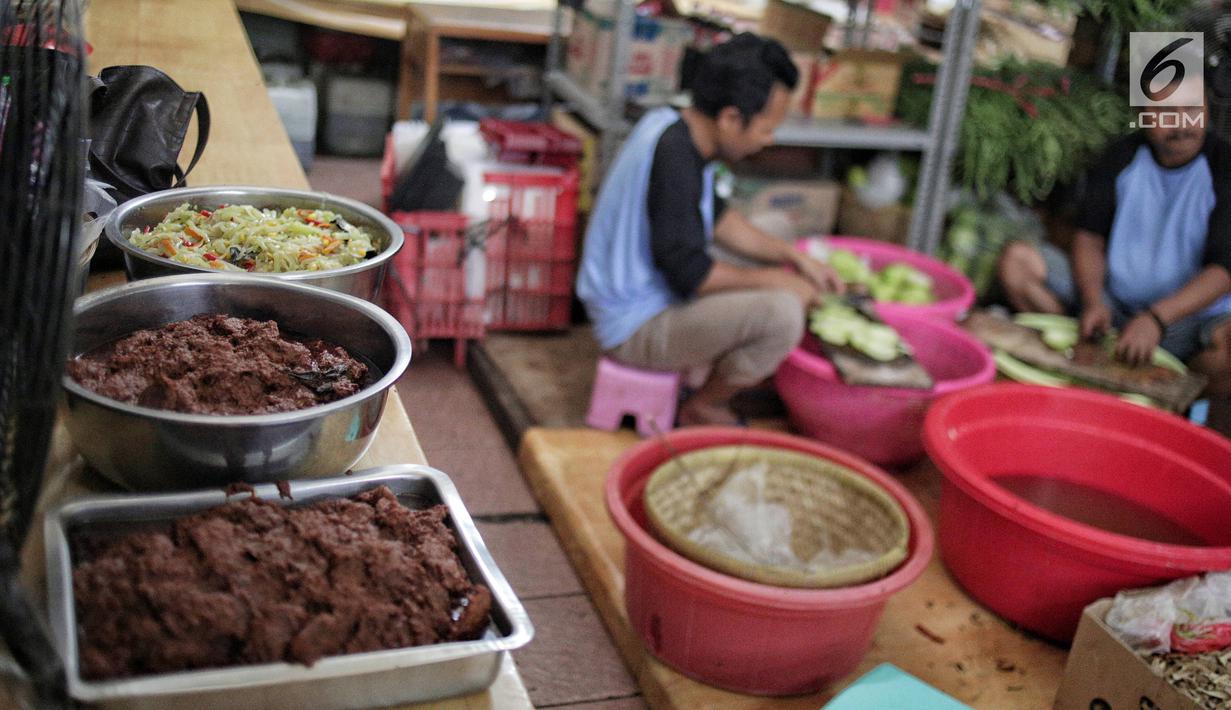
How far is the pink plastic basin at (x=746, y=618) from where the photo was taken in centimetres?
212

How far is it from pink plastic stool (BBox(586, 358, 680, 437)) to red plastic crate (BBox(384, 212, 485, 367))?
2.46 feet

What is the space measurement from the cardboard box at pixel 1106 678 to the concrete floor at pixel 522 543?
0.95 metres

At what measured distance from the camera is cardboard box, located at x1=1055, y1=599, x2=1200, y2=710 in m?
1.95

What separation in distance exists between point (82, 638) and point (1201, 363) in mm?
3782

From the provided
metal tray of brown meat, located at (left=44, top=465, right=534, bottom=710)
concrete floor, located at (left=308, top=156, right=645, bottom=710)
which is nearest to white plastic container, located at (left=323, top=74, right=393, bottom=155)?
concrete floor, located at (left=308, top=156, right=645, bottom=710)

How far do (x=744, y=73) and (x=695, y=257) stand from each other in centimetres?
56

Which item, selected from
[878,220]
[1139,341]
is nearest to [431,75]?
[878,220]

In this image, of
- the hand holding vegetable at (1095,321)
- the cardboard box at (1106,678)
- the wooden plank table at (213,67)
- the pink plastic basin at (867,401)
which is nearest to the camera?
the cardboard box at (1106,678)

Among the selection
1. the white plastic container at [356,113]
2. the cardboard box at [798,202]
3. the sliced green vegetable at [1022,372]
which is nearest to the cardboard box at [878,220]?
the cardboard box at [798,202]

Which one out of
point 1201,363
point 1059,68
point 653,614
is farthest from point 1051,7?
point 653,614

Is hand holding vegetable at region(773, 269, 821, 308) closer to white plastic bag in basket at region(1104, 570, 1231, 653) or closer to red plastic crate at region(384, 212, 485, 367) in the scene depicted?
red plastic crate at region(384, 212, 485, 367)

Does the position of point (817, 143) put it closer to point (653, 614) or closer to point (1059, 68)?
point (1059, 68)

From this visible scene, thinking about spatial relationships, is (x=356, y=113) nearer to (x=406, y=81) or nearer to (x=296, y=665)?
(x=406, y=81)

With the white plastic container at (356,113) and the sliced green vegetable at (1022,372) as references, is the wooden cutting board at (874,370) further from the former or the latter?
the white plastic container at (356,113)
